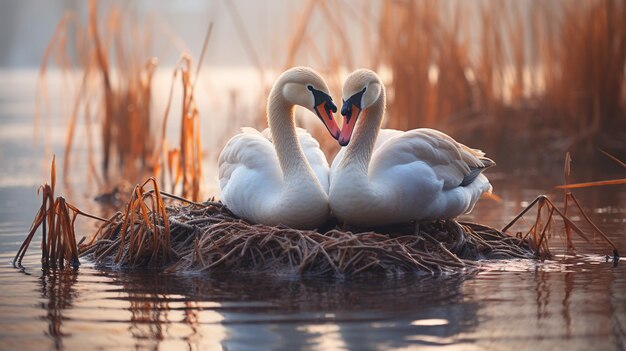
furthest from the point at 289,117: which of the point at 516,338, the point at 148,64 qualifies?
the point at 148,64

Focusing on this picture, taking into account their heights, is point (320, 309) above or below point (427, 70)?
below

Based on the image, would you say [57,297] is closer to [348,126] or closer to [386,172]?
[348,126]

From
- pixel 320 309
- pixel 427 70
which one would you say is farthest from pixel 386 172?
pixel 427 70

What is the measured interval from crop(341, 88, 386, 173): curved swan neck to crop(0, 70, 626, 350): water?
0.96m

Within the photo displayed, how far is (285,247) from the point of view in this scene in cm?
723

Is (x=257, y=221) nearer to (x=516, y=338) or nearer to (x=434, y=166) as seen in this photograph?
(x=434, y=166)

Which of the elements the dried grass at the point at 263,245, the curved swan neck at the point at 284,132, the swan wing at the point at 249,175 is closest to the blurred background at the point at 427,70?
the swan wing at the point at 249,175

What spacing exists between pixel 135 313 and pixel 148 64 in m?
6.60

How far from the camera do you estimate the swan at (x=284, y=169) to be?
296 inches

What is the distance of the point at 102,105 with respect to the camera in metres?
14.2

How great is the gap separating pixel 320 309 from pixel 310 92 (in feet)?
6.74

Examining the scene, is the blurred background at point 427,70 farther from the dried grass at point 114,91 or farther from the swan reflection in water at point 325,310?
the swan reflection in water at point 325,310

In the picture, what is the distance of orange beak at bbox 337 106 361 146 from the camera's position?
729 centimetres

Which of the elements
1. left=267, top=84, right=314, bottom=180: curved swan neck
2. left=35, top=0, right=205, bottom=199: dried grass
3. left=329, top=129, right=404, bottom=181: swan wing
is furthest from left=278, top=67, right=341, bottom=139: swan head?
left=35, top=0, right=205, bottom=199: dried grass
